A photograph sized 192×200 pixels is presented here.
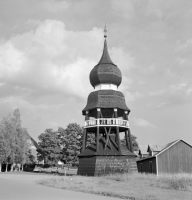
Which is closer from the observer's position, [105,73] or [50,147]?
[105,73]

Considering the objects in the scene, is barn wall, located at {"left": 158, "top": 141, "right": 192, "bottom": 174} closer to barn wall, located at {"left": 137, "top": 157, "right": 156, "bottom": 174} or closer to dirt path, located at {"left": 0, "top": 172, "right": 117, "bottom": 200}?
barn wall, located at {"left": 137, "top": 157, "right": 156, "bottom": 174}

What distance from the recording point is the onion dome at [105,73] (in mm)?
38312

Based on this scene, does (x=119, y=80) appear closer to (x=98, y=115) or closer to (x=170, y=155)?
(x=98, y=115)

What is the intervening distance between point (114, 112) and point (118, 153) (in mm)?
5743

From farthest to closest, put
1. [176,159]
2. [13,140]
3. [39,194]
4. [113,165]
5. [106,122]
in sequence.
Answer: [13,140] < [176,159] < [106,122] < [113,165] < [39,194]

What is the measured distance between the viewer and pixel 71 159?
56.8 metres

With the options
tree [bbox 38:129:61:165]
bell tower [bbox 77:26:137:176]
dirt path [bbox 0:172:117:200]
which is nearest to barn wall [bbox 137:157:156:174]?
bell tower [bbox 77:26:137:176]

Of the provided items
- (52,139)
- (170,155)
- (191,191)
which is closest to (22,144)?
(52,139)

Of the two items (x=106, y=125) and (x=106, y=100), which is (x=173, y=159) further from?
(x=106, y=100)

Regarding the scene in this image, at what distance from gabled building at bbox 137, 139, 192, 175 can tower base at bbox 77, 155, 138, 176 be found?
635 centimetres

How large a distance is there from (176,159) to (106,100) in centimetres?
1439

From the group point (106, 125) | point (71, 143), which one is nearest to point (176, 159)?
point (106, 125)

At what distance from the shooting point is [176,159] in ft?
133

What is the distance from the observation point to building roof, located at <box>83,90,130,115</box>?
36.9m
